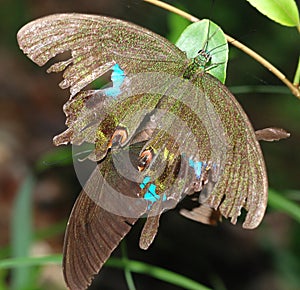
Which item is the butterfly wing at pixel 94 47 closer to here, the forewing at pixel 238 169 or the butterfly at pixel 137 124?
the butterfly at pixel 137 124

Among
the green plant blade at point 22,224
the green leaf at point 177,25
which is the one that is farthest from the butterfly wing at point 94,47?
the green plant blade at point 22,224

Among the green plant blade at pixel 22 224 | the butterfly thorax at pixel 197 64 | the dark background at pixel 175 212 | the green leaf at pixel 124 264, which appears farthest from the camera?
the dark background at pixel 175 212

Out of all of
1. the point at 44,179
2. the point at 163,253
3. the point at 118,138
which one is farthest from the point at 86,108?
the point at 44,179

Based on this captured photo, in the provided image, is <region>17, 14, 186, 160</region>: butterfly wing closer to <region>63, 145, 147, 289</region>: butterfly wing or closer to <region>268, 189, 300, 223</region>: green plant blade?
<region>63, 145, 147, 289</region>: butterfly wing

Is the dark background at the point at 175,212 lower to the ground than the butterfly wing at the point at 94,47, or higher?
lower

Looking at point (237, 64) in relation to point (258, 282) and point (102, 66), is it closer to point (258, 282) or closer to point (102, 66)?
point (258, 282)

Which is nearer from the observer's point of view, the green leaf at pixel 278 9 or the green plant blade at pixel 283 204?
the green leaf at pixel 278 9

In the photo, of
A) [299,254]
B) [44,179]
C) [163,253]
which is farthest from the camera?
[44,179]
